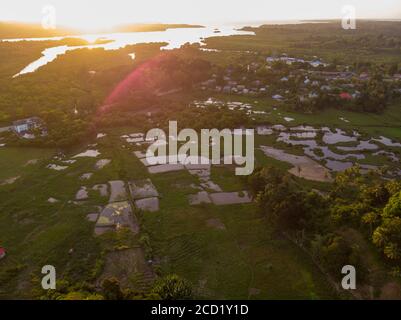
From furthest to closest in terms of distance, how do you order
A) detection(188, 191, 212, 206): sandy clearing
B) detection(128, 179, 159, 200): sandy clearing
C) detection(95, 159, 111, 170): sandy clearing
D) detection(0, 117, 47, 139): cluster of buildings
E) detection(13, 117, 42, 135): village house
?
detection(13, 117, 42, 135): village house < detection(0, 117, 47, 139): cluster of buildings < detection(95, 159, 111, 170): sandy clearing < detection(128, 179, 159, 200): sandy clearing < detection(188, 191, 212, 206): sandy clearing

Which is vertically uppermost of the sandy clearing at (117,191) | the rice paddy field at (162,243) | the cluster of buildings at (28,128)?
the cluster of buildings at (28,128)

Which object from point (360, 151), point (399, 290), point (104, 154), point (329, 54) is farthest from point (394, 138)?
point (329, 54)

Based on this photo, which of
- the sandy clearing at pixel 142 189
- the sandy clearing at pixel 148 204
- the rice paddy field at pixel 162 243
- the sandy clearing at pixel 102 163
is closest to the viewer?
the rice paddy field at pixel 162 243

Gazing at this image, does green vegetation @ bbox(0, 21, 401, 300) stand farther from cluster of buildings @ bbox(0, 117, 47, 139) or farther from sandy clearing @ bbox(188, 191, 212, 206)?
cluster of buildings @ bbox(0, 117, 47, 139)

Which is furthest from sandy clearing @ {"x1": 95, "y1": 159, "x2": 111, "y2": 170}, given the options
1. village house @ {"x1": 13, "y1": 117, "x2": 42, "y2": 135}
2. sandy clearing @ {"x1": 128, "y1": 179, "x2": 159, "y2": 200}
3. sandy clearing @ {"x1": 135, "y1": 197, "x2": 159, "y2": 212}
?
village house @ {"x1": 13, "y1": 117, "x2": 42, "y2": 135}

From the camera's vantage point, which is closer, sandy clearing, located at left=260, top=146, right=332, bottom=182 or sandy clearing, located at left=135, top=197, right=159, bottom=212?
sandy clearing, located at left=135, top=197, right=159, bottom=212

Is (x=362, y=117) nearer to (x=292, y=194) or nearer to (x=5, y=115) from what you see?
(x=292, y=194)

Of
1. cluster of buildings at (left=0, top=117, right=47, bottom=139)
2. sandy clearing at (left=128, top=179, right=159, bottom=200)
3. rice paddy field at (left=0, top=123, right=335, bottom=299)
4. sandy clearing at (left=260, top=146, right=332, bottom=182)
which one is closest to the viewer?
rice paddy field at (left=0, top=123, right=335, bottom=299)

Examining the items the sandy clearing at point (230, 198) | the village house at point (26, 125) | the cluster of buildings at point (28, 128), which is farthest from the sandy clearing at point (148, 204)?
the village house at point (26, 125)

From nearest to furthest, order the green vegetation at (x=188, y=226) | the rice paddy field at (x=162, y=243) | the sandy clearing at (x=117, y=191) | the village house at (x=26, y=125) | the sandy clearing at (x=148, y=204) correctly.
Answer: the green vegetation at (x=188, y=226) < the rice paddy field at (x=162, y=243) < the sandy clearing at (x=148, y=204) < the sandy clearing at (x=117, y=191) < the village house at (x=26, y=125)

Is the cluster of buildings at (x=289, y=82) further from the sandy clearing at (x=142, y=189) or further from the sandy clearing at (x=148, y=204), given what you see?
the sandy clearing at (x=148, y=204)

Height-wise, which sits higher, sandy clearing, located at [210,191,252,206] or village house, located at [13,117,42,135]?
village house, located at [13,117,42,135]
